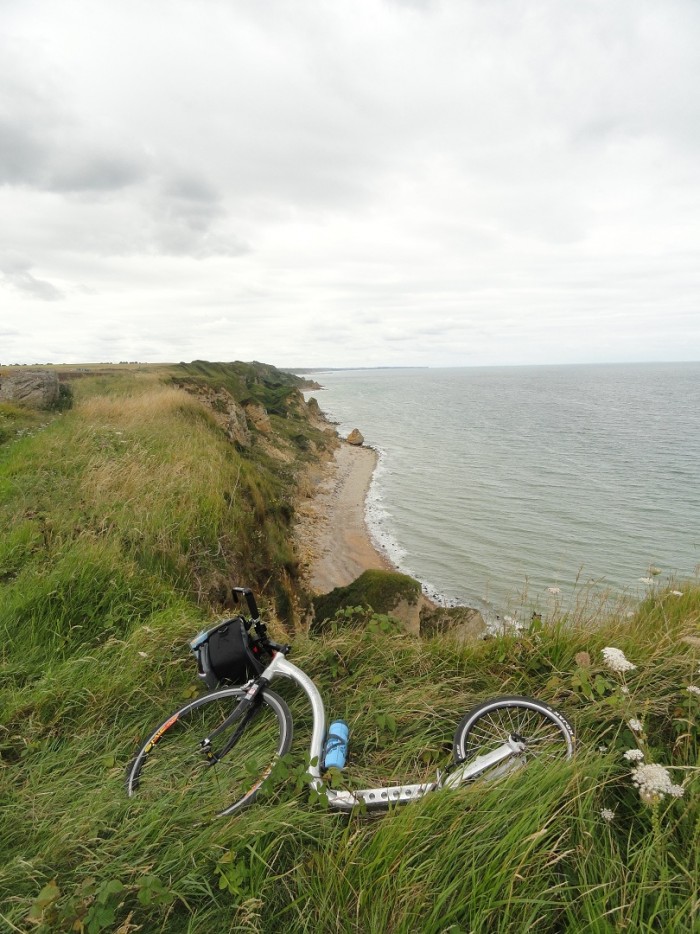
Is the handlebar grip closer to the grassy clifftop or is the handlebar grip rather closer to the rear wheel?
the grassy clifftop

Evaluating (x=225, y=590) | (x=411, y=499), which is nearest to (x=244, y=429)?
(x=411, y=499)

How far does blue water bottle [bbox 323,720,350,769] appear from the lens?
9.43ft

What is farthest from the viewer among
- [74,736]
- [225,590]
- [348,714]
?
[225,590]

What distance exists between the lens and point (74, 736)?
10.6 feet

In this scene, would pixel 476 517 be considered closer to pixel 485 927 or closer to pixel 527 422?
pixel 485 927

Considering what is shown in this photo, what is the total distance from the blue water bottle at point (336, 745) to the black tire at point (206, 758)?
261 mm

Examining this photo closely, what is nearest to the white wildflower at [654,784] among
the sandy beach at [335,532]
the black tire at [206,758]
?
the black tire at [206,758]

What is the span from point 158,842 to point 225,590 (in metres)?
4.46

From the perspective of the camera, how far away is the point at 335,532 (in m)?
23.8

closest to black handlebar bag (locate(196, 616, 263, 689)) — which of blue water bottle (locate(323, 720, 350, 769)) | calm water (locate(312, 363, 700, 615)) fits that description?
blue water bottle (locate(323, 720, 350, 769))

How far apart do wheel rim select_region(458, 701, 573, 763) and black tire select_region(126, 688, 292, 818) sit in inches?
48.4

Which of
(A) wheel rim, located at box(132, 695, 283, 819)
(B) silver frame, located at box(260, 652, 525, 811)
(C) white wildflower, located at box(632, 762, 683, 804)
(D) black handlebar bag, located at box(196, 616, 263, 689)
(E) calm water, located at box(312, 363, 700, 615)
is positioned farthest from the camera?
(E) calm water, located at box(312, 363, 700, 615)

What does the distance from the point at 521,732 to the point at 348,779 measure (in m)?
1.19

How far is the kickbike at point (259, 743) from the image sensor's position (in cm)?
262
